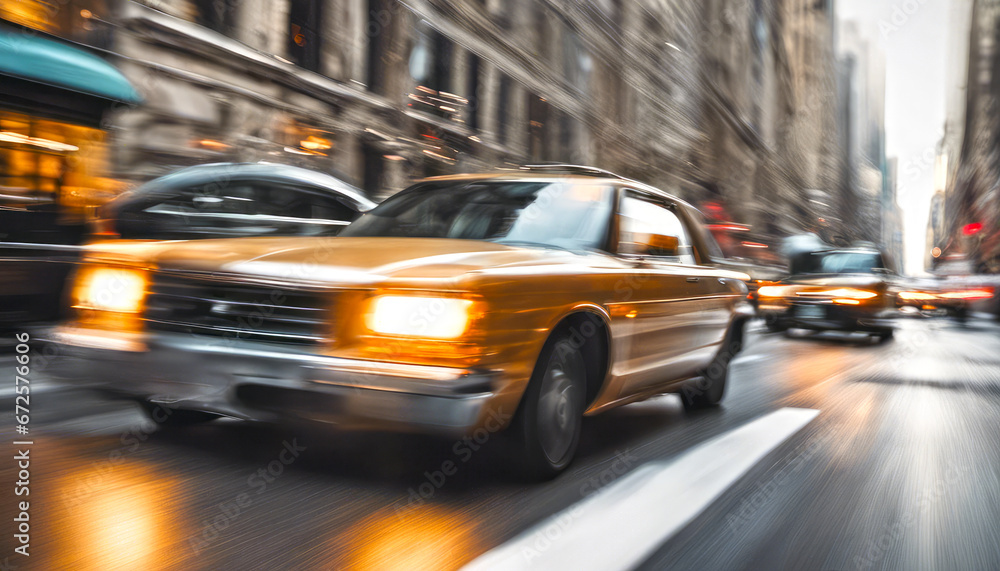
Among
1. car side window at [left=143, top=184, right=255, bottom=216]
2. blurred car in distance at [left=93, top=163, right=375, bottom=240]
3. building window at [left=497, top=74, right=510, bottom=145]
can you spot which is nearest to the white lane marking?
blurred car in distance at [left=93, top=163, right=375, bottom=240]

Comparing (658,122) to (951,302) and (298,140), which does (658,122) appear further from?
(298,140)

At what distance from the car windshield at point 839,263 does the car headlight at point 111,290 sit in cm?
1240

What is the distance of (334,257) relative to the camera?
3.47 metres

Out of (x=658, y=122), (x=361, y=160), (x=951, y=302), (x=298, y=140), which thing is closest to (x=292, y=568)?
(x=298, y=140)

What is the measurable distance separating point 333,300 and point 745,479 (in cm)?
199

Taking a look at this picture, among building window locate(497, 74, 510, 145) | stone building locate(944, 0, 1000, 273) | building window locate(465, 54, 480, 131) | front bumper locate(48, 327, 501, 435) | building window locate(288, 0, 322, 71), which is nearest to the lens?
front bumper locate(48, 327, 501, 435)

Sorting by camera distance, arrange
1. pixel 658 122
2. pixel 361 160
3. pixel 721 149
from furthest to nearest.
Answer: pixel 721 149 → pixel 658 122 → pixel 361 160

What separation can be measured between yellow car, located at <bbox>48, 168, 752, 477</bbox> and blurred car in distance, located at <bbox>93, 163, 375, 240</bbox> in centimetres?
310

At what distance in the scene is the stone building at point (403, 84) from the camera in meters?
13.3

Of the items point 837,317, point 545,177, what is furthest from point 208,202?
point 837,317

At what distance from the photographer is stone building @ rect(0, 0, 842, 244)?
43.6 ft

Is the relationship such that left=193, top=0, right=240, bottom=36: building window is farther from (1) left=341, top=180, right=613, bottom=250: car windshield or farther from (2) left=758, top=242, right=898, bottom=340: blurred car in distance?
(1) left=341, top=180, right=613, bottom=250: car windshield

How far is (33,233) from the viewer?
308 inches

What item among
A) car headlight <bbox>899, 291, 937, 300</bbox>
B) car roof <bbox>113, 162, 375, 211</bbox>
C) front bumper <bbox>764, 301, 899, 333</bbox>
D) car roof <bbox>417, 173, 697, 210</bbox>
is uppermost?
car roof <bbox>113, 162, 375, 211</bbox>
